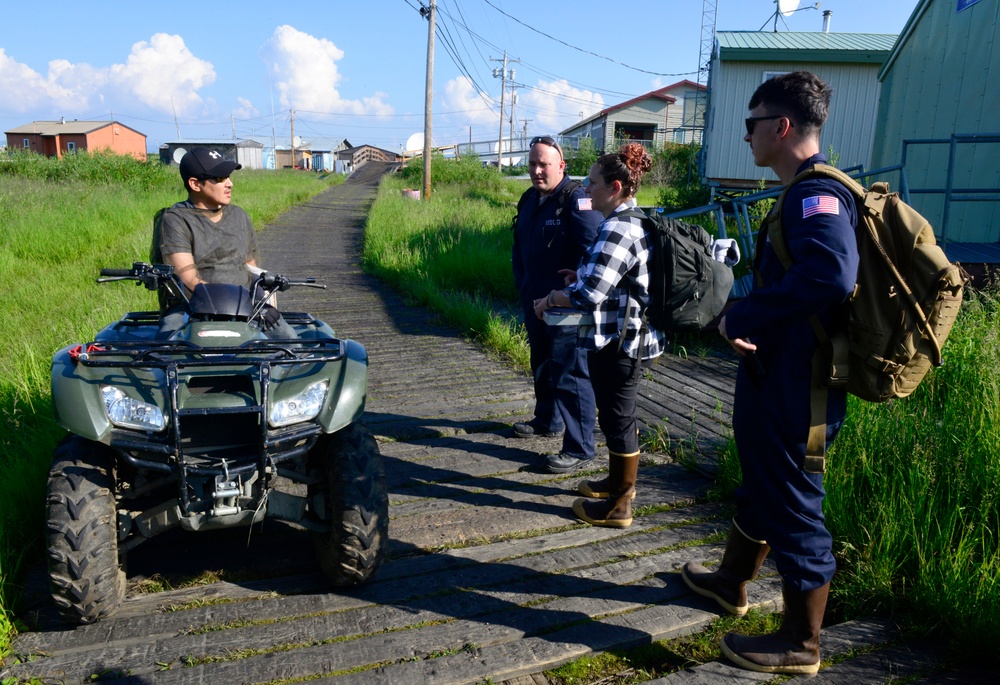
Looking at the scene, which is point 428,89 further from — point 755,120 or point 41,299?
point 755,120

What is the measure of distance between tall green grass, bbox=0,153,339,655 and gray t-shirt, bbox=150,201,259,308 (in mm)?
1130

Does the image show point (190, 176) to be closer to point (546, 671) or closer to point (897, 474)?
point (546, 671)

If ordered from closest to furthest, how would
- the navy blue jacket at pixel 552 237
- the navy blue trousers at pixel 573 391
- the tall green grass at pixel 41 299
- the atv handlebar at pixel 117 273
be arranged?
the atv handlebar at pixel 117 273 < the tall green grass at pixel 41 299 < the navy blue trousers at pixel 573 391 < the navy blue jacket at pixel 552 237

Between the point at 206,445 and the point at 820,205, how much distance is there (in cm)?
224

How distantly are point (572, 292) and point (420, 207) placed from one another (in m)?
14.3

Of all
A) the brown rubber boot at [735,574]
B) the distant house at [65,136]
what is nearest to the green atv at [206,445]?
the brown rubber boot at [735,574]

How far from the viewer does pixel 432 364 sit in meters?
6.51

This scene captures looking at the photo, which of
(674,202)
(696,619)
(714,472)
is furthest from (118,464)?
(674,202)

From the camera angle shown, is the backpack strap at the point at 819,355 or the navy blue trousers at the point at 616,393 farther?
the navy blue trousers at the point at 616,393

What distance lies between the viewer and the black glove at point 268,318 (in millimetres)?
3199

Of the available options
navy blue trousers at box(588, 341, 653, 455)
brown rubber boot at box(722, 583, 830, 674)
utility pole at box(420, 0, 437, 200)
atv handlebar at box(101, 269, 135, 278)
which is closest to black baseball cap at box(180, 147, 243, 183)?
atv handlebar at box(101, 269, 135, 278)

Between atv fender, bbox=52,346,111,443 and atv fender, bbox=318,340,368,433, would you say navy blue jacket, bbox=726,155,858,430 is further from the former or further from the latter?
atv fender, bbox=52,346,111,443

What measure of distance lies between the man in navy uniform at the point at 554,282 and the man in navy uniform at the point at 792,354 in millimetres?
1568

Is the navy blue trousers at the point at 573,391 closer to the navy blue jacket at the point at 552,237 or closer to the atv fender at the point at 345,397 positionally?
the navy blue jacket at the point at 552,237
